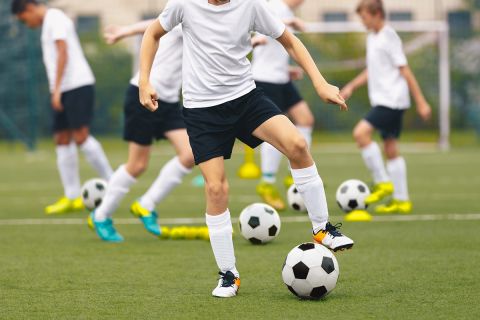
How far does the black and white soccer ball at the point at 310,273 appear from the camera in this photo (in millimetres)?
5398

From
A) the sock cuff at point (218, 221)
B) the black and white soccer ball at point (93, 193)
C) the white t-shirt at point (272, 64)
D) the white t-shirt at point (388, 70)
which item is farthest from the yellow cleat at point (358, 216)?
the sock cuff at point (218, 221)

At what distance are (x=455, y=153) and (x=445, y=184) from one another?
7543 mm

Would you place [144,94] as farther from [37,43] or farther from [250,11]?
[37,43]

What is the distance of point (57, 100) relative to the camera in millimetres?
10422


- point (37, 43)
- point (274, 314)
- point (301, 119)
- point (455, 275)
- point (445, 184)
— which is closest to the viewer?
point (274, 314)

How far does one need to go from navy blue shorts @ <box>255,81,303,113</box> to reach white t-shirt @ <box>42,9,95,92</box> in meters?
1.88

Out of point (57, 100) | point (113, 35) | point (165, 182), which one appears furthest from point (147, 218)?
point (57, 100)

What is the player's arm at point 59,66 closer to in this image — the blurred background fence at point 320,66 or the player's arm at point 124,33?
the player's arm at point 124,33

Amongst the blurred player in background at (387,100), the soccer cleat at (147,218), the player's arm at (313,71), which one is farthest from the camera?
the blurred player in background at (387,100)

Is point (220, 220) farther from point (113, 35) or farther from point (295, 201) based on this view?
point (295, 201)

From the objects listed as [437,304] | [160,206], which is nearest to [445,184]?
[160,206]

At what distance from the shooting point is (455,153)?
67.9 ft

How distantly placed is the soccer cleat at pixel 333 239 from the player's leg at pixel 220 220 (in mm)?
520

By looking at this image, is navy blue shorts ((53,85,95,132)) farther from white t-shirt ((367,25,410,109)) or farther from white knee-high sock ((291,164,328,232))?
white knee-high sock ((291,164,328,232))
